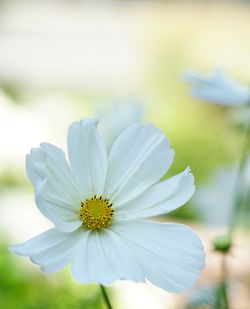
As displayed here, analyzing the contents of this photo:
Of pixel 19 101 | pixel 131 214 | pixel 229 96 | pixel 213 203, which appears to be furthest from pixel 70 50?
pixel 131 214

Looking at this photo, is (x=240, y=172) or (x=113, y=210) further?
(x=240, y=172)

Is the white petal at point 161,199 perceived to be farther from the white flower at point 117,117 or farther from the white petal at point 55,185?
the white flower at point 117,117

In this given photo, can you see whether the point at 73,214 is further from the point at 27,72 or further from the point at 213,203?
the point at 27,72

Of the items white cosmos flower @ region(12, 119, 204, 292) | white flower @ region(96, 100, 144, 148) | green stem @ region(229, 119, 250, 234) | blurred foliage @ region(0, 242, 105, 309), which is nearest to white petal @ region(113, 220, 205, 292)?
white cosmos flower @ region(12, 119, 204, 292)

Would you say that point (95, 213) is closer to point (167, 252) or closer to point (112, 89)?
point (167, 252)

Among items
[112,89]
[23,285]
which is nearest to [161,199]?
[23,285]

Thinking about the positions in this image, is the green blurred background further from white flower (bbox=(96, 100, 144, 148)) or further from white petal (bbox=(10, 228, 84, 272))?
white petal (bbox=(10, 228, 84, 272))
